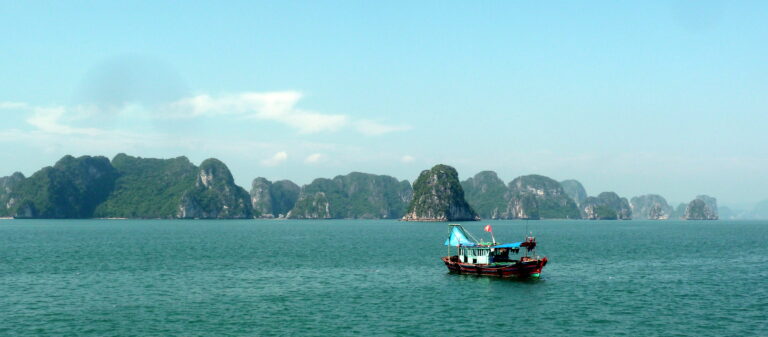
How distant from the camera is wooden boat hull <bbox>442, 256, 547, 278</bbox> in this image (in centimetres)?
6806

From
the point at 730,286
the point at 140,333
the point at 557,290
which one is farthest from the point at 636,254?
the point at 140,333

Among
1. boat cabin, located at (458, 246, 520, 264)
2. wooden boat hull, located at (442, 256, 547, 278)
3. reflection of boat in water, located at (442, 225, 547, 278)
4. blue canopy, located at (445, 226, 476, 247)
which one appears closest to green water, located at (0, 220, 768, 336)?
wooden boat hull, located at (442, 256, 547, 278)

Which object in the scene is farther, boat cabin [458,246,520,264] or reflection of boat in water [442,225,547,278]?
boat cabin [458,246,520,264]

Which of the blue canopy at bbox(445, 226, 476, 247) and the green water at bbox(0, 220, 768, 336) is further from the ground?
the blue canopy at bbox(445, 226, 476, 247)

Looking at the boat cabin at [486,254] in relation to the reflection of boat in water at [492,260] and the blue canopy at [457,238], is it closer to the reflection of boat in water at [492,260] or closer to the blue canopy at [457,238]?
the reflection of boat in water at [492,260]

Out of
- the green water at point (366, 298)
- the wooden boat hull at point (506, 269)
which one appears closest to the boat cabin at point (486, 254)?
the wooden boat hull at point (506, 269)

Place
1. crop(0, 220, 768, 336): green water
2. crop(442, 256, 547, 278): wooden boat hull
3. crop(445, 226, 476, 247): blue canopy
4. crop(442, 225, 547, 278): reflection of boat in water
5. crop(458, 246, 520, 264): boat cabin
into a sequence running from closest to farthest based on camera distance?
crop(0, 220, 768, 336): green water
crop(442, 256, 547, 278): wooden boat hull
crop(442, 225, 547, 278): reflection of boat in water
crop(458, 246, 520, 264): boat cabin
crop(445, 226, 476, 247): blue canopy

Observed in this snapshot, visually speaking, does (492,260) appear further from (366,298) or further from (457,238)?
(366,298)

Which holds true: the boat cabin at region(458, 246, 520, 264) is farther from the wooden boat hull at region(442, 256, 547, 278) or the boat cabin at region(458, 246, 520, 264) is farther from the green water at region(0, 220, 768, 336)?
the green water at region(0, 220, 768, 336)

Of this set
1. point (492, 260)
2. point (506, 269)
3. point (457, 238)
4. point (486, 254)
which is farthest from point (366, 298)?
point (457, 238)

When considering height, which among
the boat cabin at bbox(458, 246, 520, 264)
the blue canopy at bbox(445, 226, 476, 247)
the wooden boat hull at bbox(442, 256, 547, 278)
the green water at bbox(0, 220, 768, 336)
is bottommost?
the green water at bbox(0, 220, 768, 336)

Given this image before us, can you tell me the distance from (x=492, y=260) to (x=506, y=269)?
12.9ft

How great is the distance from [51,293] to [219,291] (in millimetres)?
15212

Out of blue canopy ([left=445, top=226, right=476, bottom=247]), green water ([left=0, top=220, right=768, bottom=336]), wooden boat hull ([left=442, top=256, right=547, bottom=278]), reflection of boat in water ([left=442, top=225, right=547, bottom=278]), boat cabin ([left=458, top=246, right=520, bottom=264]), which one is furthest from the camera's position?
blue canopy ([left=445, top=226, right=476, bottom=247])
